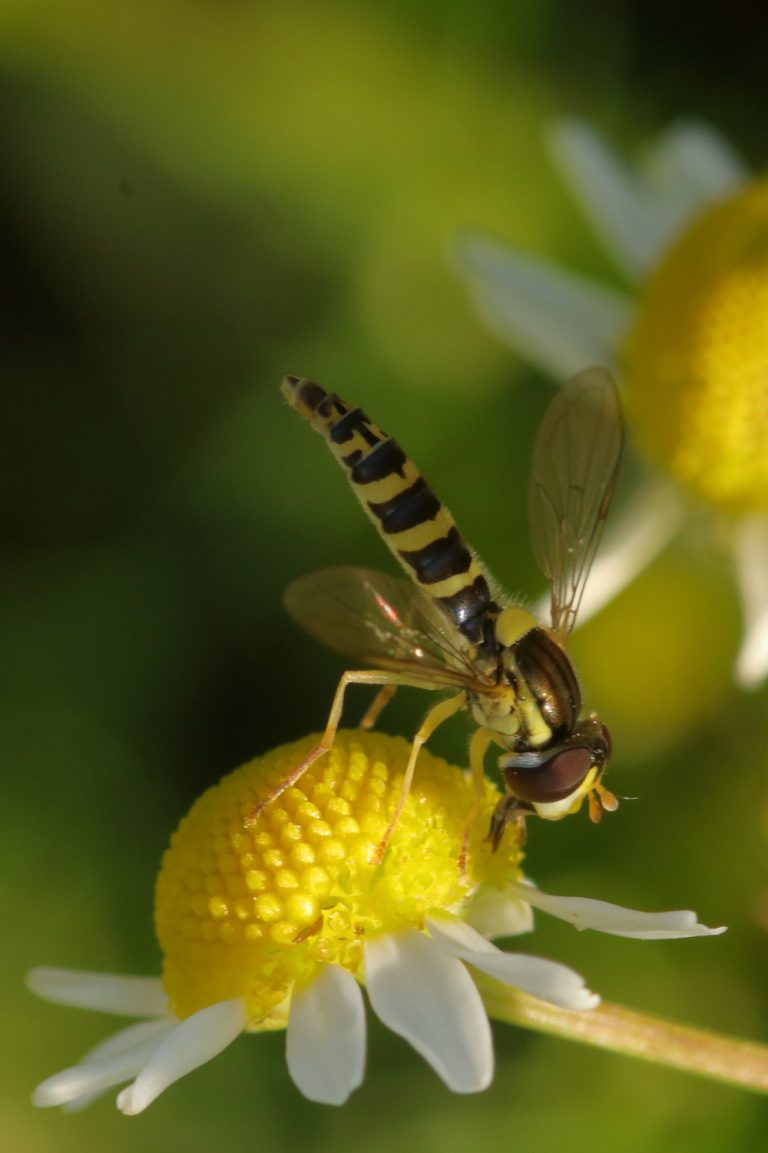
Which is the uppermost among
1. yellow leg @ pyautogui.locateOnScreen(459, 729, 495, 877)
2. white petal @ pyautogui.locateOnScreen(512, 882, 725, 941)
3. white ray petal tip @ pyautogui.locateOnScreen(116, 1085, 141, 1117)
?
white ray petal tip @ pyautogui.locateOnScreen(116, 1085, 141, 1117)

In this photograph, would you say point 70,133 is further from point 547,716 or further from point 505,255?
point 547,716

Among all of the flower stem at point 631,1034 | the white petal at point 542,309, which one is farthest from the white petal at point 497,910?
the white petal at point 542,309

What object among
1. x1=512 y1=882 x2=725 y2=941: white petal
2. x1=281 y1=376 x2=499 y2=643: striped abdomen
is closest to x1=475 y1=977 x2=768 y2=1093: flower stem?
x1=512 y1=882 x2=725 y2=941: white petal

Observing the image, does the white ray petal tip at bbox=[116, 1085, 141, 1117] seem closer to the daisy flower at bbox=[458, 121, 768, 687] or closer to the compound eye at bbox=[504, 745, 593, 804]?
the compound eye at bbox=[504, 745, 593, 804]

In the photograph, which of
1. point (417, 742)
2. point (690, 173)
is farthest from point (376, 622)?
point (690, 173)

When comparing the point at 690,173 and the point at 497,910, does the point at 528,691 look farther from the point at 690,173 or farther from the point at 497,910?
the point at 690,173

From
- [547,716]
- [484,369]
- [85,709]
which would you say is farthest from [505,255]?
[547,716]
